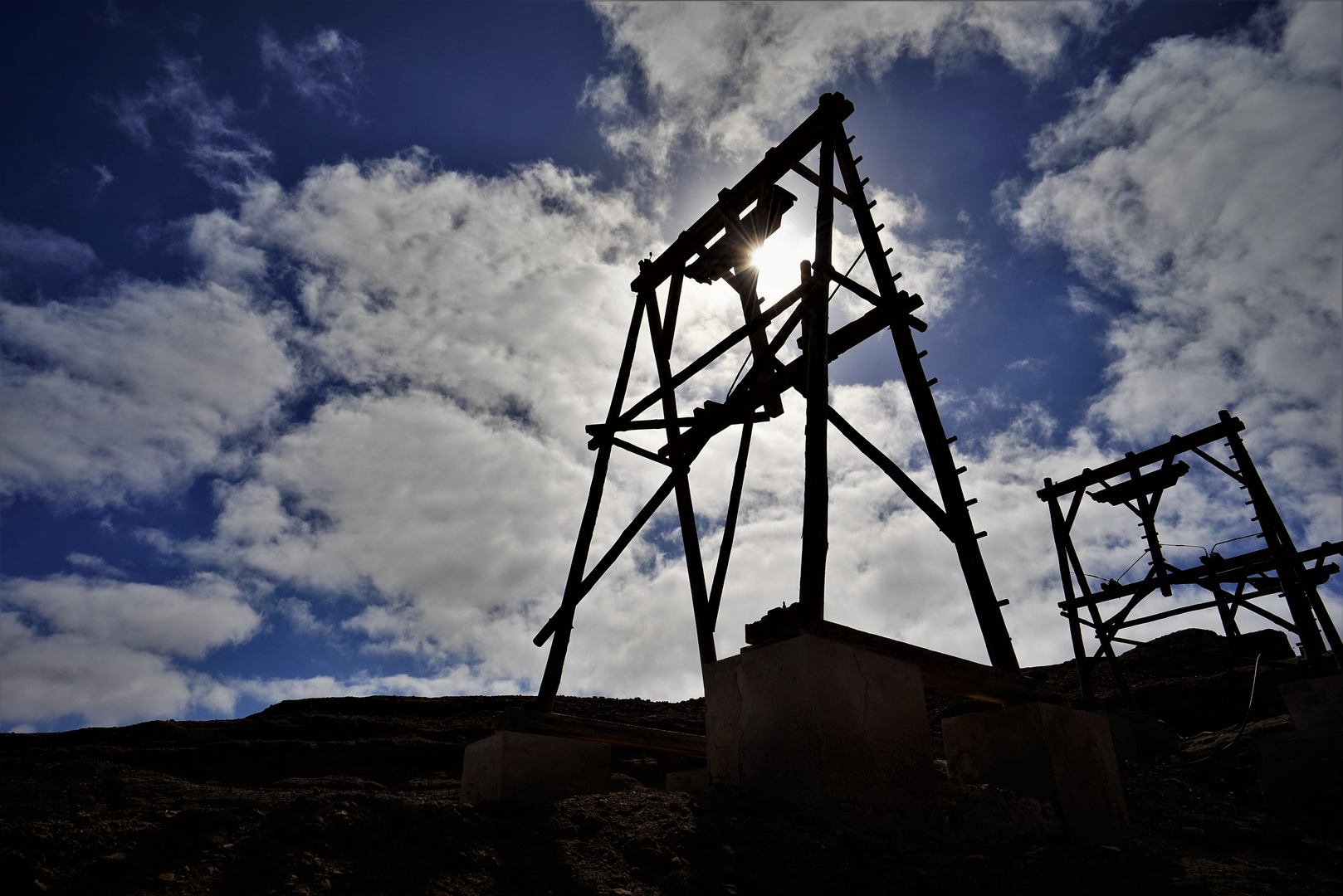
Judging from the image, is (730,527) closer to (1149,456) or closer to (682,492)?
(682,492)

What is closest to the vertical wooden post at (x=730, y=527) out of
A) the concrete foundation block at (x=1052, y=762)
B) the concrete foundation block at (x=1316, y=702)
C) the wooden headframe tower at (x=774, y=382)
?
the wooden headframe tower at (x=774, y=382)

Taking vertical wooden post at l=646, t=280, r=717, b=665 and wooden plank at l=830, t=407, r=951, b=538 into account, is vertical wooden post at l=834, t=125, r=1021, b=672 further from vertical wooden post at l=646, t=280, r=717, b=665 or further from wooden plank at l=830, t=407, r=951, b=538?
vertical wooden post at l=646, t=280, r=717, b=665

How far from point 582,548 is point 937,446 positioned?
3194mm

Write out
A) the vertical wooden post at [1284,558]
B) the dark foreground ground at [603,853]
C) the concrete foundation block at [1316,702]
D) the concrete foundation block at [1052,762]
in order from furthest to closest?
the vertical wooden post at [1284,558], the concrete foundation block at [1316,702], the concrete foundation block at [1052,762], the dark foreground ground at [603,853]

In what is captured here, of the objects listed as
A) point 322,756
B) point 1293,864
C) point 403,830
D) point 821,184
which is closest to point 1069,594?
point 1293,864

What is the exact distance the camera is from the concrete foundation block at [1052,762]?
14.3ft

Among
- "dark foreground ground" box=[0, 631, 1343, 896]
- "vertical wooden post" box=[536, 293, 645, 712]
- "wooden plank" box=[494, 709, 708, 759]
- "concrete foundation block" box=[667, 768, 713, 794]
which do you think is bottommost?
"dark foreground ground" box=[0, 631, 1343, 896]

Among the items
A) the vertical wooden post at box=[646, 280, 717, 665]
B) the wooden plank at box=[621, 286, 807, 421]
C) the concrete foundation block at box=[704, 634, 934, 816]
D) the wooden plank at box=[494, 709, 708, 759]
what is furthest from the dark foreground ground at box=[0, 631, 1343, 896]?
the wooden plank at box=[621, 286, 807, 421]

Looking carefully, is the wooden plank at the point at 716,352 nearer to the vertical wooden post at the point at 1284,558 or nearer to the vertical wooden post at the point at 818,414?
the vertical wooden post at the point at 818,414

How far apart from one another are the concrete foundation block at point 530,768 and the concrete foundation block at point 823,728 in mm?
1735

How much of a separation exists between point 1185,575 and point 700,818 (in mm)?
11356

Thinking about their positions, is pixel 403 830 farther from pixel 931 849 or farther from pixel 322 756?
pixel 322 756

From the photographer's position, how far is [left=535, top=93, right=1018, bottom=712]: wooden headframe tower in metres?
5.09

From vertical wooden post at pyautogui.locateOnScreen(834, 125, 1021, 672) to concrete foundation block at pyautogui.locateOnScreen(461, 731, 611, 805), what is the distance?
3.05 meters
